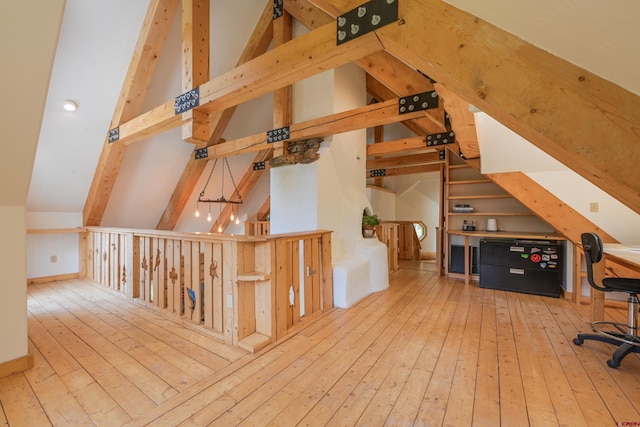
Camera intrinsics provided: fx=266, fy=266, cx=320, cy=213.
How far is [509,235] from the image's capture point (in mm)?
4242

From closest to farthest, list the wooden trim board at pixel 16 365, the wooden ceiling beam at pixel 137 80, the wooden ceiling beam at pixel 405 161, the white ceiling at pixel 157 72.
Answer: the white ceiling at pixel 157 72
the wooden trim board at pixel 16 365
the wooden ceiling beam at pixel 137 80
the wooden ceiling beam at pixel 405 161

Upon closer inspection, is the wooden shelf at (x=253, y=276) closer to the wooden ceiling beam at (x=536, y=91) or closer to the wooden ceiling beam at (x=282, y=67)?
the wooden ceiling beam at (x=282, y=67)

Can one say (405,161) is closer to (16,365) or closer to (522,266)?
(522,266)

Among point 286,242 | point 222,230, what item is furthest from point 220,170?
point 286,242

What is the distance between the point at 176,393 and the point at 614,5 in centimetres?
283

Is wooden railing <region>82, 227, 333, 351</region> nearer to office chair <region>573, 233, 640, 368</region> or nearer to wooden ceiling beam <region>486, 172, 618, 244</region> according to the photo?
office chair <region>573, 233, 640, 368</region>

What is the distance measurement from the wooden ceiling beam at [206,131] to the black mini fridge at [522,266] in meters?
4.57

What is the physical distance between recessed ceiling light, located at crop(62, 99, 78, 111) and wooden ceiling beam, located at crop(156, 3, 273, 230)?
1559mm

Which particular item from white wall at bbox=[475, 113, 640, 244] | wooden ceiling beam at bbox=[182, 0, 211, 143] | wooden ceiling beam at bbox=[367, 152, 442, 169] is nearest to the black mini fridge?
white wall at bbox=[475, 113, 640, 244]

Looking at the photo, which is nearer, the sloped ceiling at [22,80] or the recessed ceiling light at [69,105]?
the sloped ceiling at [22,80]

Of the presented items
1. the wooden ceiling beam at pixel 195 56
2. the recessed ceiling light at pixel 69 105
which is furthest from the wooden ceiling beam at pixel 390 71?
the recessed ceiling light at pixel 69 105

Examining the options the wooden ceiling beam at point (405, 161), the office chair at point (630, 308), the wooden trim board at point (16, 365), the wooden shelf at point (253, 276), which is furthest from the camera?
the wooden ceiling beam at point (405, 161)

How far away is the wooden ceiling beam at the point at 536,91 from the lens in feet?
3.25

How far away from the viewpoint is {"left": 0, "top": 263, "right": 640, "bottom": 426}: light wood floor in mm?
1606
